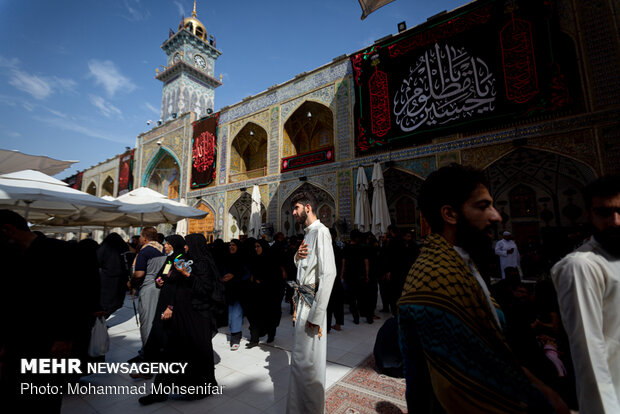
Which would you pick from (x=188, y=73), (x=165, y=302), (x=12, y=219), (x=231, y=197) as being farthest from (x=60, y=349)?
(x=188, y=73)

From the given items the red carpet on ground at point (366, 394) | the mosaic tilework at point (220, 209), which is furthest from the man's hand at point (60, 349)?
the mosaic tilework at point (220, 209)

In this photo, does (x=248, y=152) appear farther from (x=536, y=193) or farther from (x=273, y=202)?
(x=536, y=193)

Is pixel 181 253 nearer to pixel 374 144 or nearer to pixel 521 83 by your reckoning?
pixel 374 144

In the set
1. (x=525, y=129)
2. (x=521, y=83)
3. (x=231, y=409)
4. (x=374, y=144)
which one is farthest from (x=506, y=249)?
(x=231, y=409)

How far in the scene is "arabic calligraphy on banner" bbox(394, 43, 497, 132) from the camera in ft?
21.9

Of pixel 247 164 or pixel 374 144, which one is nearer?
pixel 374 144

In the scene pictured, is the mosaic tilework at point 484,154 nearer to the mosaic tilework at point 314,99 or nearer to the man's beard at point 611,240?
the mosaic tilework at point 314,99

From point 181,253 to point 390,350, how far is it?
201cm

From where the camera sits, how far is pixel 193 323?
7.55ft

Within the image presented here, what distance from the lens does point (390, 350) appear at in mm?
1570

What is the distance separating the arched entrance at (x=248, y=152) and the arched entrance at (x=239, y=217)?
1104 mm

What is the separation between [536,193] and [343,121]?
250 inches

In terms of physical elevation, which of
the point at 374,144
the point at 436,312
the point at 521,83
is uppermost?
the point at 521,83

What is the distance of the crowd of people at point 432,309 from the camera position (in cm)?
69
